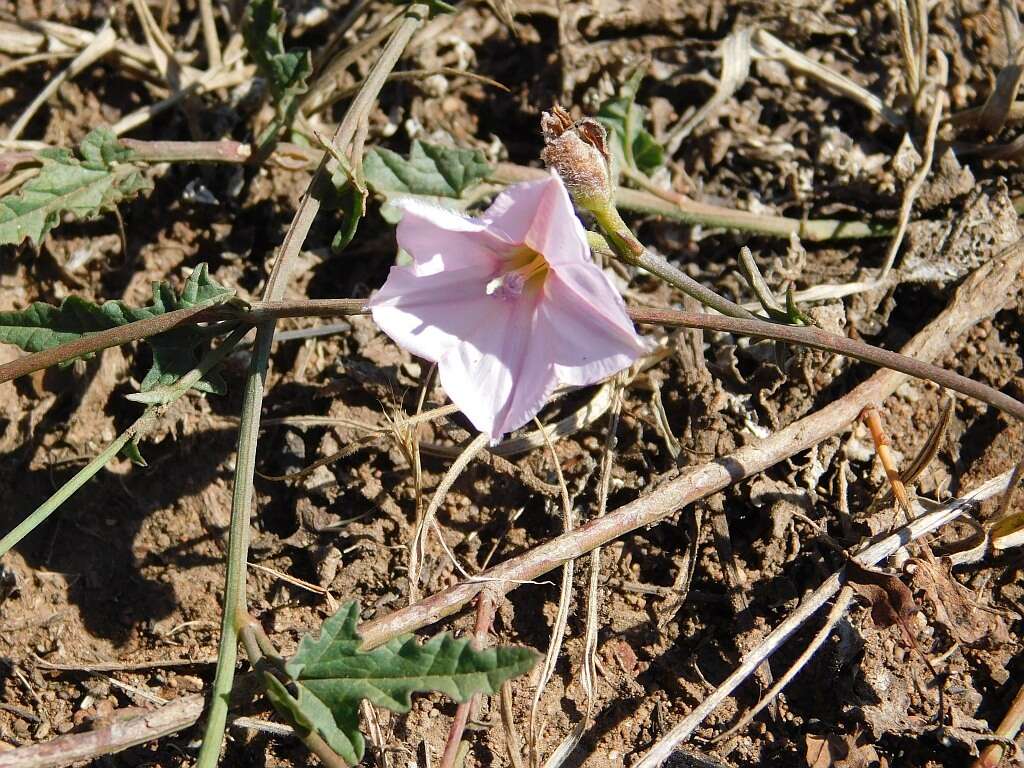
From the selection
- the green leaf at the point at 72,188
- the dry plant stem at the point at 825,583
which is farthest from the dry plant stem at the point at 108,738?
the green leaf at the point at 72,188

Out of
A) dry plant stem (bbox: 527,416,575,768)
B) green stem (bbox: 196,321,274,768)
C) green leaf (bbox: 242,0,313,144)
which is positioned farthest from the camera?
green leaf (bbox: 242,0,313,144)

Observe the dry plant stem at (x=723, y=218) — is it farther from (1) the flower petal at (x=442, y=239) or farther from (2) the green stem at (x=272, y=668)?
(2) the green stem at (x=272, y=668)

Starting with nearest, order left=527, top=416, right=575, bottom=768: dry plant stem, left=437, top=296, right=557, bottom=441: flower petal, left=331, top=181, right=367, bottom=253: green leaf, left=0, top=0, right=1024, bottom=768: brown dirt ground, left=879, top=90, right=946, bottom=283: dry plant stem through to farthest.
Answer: left=437, top=296, right=557, bottom=441: flower petal → left=527, top=416, right=575, bottom=768: dry plant stem → left=0, top=0, right=1024, bottom=768: brown dirt ground → left=331, top=181, right=367, bottom=253: green leaf → left=879, top=90, right=946, bottom=283: dry plant stem

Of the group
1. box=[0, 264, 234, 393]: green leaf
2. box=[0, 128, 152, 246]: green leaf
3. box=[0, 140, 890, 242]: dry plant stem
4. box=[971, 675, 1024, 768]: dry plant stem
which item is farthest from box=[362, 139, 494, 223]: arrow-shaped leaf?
box=[971, 675, 1024, 768]: dry plant stem

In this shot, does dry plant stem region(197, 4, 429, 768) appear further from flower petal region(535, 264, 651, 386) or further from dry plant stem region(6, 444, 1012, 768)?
flower petal region(535, 264, 651, 386)

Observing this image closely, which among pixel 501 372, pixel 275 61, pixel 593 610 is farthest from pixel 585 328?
pixel 275 61

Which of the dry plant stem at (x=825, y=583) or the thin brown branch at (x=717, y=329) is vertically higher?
the thin brown branch at (x=717, y=329)

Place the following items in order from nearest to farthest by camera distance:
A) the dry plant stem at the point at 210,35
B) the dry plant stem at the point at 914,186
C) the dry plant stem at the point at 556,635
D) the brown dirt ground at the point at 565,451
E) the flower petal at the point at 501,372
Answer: the flower petal at the point at 501,372
the dry plant stem at the point at 556,635
the brown dirt ground at the point at 565,451
the dry plant stem at the point at 914,186
the dry plant stem at the point at 210,35
